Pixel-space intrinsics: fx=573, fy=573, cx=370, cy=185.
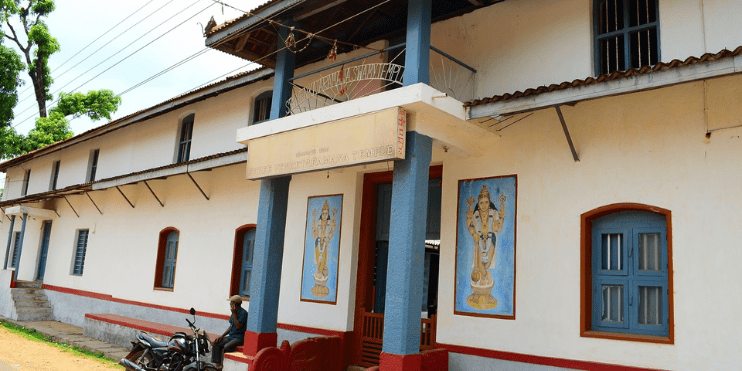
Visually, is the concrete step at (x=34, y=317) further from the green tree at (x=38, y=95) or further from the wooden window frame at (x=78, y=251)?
the green tree at (x=38, y=95)

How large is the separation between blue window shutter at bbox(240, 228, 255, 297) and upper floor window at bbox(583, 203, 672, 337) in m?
6.96

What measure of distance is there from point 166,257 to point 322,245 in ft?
18.9

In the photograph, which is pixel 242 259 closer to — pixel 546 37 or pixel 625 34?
pixel 546 37

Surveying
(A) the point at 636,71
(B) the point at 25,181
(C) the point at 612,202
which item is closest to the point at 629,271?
(C) the point at 612,202

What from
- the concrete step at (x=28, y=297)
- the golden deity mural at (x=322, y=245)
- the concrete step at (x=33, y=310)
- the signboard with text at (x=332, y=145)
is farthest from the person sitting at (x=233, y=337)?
the concrete step at (x=28, y=297)

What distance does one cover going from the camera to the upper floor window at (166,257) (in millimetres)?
13852

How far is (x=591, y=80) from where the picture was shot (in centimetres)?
620

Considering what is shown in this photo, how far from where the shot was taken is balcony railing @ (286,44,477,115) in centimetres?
863

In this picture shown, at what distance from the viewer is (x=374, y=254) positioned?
32.6 ft

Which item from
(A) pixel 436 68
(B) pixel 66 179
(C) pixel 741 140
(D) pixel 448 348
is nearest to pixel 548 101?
(C) pixel 741 140

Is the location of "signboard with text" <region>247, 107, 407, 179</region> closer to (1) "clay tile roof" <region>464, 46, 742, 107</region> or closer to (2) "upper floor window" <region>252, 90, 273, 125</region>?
(1) "clay tile roof" <region>464, 46, 742, 107</region>

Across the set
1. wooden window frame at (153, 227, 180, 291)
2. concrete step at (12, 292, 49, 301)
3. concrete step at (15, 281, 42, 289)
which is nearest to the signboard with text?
wooden window frame at (153, 227, 180, 291)

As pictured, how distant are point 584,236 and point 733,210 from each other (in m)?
1.62

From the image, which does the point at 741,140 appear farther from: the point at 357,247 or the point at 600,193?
the point at 357,247
